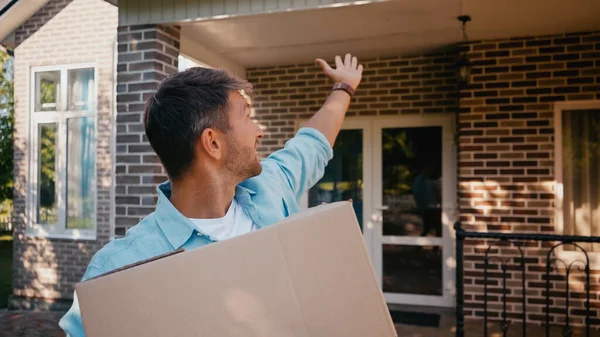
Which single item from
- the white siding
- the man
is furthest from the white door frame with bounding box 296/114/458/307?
the man

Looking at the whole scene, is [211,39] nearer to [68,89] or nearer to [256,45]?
[256,45]

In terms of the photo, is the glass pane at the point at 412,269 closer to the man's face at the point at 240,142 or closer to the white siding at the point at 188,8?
the white siding at the point at 188,8

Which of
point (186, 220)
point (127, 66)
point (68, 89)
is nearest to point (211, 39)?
point (127, 66)

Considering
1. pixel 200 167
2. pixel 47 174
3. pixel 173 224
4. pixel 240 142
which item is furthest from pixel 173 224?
pixel 47 174

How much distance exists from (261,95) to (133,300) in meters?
4.98

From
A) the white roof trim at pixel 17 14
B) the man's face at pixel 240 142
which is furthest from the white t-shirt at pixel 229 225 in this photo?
the white roof trim at pixel 17 14

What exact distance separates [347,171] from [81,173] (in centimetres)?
366

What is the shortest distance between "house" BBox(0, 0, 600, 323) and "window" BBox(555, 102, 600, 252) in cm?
1

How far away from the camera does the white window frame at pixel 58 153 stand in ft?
20.7

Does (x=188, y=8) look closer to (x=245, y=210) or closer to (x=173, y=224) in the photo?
(x=245, y=210)

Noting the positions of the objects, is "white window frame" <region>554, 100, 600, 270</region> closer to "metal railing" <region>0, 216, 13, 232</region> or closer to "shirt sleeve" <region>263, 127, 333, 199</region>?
"shirt sleeve" <region>263, 127, 333, 199</region>

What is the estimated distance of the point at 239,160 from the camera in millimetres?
1181

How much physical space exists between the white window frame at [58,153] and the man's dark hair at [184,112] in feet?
18.5

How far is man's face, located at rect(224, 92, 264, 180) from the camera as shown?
1.17 meters
